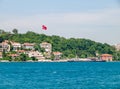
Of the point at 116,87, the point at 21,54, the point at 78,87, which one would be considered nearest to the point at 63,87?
the point at 78,87

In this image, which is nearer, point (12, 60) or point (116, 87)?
point (116, 87)

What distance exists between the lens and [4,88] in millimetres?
44344

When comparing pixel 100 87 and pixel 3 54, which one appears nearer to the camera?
pixel 100 87

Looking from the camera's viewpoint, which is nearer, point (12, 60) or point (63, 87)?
point (63, 87)

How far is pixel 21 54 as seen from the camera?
649 ft

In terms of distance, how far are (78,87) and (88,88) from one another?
3.72ft

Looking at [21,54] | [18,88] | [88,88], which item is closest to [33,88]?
[18,88]

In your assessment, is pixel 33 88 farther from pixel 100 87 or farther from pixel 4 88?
pixel 100 87

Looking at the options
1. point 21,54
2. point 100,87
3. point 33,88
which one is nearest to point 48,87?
point 33,88

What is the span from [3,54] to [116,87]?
156 metres

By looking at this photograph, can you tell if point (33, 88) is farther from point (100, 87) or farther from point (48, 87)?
point (100, 87)

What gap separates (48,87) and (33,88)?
1.51 m

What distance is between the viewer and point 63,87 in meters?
45.6

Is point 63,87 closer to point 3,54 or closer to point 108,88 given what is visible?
point 108,88
